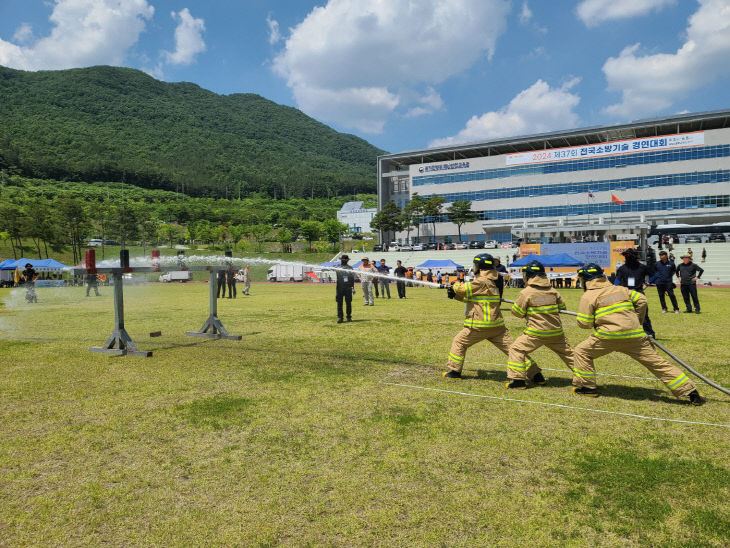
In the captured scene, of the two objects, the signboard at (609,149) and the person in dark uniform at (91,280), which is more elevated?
the signboard at (609,149)

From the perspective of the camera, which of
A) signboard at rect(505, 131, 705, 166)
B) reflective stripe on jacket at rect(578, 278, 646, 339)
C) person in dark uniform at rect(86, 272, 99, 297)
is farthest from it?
→ signboard at rect(505, 131, 705, 166)

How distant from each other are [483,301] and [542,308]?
826mm

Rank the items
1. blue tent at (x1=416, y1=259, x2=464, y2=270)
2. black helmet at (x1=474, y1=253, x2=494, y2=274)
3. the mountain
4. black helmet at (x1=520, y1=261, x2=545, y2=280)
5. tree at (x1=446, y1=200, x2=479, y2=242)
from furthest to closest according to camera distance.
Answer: the mountain → tree at (x1=446, y1=200, x2=479, y2=242) → blue tent at (x1=416, y1=259, x2=464, y2=270) → black helmet at (x1=474, y1=253, x2=494, y2=274) → black helmet at (x1=520, y1=261, x2=545, y2=280)

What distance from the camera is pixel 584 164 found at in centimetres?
6925

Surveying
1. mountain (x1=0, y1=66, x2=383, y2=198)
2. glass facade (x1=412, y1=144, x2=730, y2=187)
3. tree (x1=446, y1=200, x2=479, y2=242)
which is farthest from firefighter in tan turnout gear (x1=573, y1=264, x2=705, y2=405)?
mountain (x1=0, y1=66, x2=383, y2=198)

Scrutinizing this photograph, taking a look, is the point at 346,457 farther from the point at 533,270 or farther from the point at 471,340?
the point at 533,270

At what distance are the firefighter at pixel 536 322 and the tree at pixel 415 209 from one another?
7492 cm

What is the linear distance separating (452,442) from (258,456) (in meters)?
1.83

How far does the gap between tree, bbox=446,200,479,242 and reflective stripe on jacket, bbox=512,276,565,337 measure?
71553mm

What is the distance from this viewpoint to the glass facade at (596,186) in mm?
61531

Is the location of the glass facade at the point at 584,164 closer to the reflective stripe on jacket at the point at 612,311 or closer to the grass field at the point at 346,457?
the grass field at the point at 346,457

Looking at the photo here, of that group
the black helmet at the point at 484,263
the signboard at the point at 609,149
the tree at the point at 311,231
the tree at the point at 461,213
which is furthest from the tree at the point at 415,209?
the black helmet at the point at 484,263

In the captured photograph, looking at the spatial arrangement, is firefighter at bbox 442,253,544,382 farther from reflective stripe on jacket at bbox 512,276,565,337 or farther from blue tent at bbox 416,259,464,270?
blue tent at bbox 416,259,464,270

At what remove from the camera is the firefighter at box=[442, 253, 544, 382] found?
6.76 m
